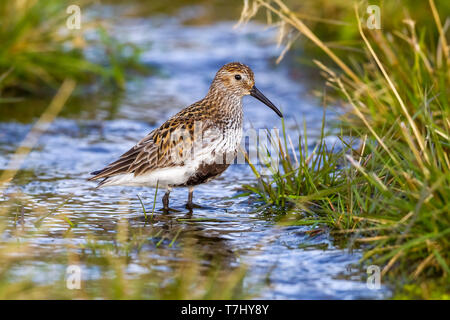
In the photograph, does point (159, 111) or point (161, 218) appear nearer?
point (161, 218)

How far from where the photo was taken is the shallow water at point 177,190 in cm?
571

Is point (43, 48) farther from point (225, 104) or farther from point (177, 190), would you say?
point (225, 104)

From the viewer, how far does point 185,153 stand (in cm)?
726

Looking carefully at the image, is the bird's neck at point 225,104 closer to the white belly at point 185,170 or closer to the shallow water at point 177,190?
the white belly at point 185,170

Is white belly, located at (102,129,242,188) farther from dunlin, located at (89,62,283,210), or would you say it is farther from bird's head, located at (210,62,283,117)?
bird's head, located at (210,62,283,117)

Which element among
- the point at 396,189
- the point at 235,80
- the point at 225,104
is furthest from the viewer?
the point at 235,80

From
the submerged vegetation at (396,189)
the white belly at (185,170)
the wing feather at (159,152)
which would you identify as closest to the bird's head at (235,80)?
the wing feather at (159,152)

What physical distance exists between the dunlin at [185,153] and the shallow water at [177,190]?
1.14ft

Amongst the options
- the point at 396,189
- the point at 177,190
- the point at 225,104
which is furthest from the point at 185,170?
the point at 396,189

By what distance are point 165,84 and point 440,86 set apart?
6959 mm

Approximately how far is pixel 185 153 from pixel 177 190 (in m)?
1.23

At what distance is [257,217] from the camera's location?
7059mm
